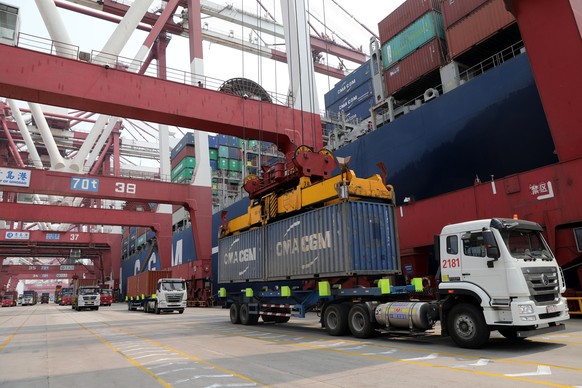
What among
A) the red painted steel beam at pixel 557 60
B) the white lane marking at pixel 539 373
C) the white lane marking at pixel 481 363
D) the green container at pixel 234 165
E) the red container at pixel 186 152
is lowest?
the white lane marking at pixel 539 373

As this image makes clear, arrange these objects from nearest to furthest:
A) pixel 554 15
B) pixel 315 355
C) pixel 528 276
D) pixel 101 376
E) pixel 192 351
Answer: pixel 101 376 < pixel 528 276 < pixel 315 355 < pixel 192 351 < pixel 554 15

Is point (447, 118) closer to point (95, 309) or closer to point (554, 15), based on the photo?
point (554, 15)

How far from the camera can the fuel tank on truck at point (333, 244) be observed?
10.9 meters

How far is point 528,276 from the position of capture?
293 inches

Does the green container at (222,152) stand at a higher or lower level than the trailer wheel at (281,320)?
higher

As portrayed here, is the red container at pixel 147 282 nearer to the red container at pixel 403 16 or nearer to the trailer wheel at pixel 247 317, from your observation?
the trailer wheel at pixel 247 317

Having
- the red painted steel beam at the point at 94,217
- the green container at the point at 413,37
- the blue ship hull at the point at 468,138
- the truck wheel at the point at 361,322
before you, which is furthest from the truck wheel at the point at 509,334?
the red painted steel beam at the point at 94,217

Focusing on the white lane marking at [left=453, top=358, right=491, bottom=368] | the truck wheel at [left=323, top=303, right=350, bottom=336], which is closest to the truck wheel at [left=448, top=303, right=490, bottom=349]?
the white lane marking at [left=453, top=358, right=491, bottom=368]

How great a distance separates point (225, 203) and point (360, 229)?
99.4ft

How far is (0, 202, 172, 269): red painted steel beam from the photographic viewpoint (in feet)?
108

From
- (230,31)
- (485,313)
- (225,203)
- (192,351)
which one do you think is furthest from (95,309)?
(485,313)

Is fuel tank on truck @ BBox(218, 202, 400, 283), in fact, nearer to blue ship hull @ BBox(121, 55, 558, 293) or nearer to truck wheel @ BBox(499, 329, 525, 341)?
truck wheel @ BBox(499, 329, 525, 341)

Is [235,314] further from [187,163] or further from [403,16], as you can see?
[187,163]

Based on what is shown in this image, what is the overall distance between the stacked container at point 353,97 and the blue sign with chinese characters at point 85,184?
18866 mm
